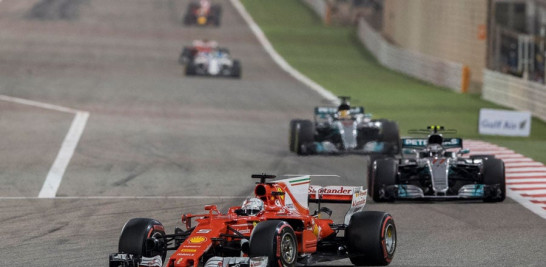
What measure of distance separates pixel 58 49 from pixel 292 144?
3281 centimetres

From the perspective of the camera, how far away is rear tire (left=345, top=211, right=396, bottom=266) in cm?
1477

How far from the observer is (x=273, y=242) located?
13.4 m

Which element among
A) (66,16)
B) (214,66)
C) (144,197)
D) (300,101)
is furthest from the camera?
(66,16)

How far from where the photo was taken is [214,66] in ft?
166

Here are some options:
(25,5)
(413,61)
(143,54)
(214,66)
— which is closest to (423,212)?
(214,66)

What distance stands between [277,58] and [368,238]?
46074mm

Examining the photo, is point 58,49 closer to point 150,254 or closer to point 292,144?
point 292,144

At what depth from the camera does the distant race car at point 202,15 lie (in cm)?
7338

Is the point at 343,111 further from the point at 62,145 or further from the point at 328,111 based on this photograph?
the point at 62,145

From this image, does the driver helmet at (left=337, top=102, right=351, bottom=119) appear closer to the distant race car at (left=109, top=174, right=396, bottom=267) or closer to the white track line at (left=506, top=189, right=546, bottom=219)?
the white track line at (left=506, top=189, right=546, bottom=219)

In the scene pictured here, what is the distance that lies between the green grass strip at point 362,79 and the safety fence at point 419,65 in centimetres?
50

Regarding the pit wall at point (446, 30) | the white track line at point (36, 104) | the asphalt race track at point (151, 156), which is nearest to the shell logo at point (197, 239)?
the asphalt race track at point (151, 156)

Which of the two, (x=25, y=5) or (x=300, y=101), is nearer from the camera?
(x=300, y=101)

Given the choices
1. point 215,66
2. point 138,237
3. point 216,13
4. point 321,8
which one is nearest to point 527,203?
point 138,237
